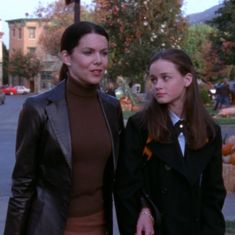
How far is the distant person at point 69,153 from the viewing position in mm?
2828

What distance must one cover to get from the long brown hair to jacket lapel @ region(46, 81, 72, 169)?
1.23 feet

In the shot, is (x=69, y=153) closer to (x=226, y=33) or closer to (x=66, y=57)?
(x=66, y=57)

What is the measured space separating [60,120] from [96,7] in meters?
35.7

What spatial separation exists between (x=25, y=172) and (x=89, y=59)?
0.58m

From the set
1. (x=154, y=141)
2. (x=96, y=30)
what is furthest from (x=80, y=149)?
(x=96, y=30)

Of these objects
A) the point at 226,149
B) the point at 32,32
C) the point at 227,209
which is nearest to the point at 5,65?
the point at 32,32

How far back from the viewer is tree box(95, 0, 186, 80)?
35.8 metres

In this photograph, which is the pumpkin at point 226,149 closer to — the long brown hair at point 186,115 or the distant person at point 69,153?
the long brown hair at point 186,115

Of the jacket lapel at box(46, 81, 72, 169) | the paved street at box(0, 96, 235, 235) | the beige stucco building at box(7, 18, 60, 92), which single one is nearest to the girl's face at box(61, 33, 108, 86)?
the jacket lapel at box(46, 81, 72, 169)

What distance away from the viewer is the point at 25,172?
2861 mm

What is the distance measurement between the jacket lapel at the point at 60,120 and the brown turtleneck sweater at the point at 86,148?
3cm

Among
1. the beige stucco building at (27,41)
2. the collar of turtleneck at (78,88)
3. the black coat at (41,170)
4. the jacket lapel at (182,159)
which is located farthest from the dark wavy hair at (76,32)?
the beige stucco building at (27,41)

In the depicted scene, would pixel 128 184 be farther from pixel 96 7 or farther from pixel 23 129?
pixel 96 7

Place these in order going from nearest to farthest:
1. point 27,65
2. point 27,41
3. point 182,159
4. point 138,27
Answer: point 182,159
point 138,27
point 27,65
point 27,41
